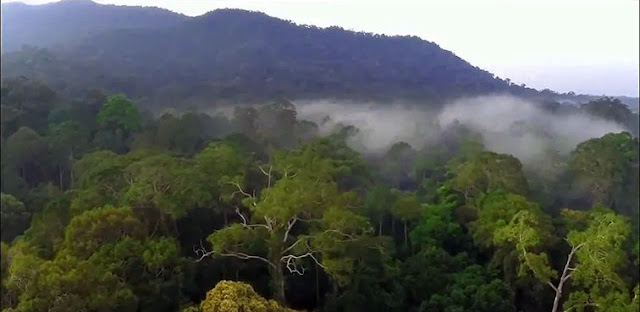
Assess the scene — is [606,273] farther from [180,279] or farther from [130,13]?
[130,13]

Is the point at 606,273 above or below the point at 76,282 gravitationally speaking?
above

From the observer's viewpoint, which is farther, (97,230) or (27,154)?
(27,154)

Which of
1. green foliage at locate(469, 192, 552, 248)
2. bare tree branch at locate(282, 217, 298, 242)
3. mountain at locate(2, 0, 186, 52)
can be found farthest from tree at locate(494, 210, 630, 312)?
mountain at locate(2, 0, 186, 52)

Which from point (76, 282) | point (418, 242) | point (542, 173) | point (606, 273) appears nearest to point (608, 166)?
point (542, 173)

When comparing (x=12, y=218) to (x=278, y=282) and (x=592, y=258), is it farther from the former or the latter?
(x=592, y=258)

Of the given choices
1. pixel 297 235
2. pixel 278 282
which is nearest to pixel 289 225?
pixel 278 282

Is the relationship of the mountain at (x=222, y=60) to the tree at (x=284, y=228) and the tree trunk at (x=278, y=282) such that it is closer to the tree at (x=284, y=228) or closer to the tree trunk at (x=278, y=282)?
the tree at (x=284, y=228)

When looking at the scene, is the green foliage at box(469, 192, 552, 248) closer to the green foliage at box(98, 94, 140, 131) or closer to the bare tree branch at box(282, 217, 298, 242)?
the bare tree branch at box(282, 217, 298, 242)
